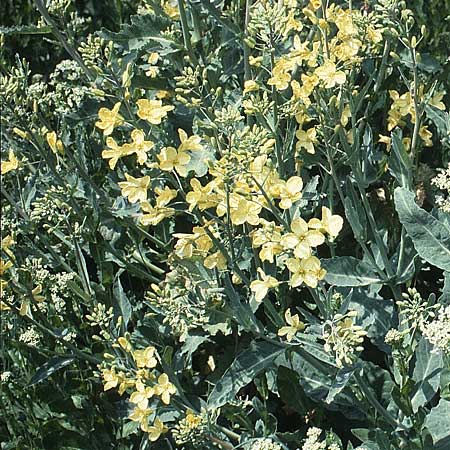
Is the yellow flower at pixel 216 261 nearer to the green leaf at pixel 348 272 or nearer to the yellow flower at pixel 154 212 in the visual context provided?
the yellow flower at pixel 154 212

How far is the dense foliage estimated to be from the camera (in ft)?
7.07

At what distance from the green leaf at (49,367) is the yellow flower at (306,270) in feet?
3.29

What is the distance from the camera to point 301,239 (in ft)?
6.68

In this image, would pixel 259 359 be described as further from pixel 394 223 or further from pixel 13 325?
pixel 13 325

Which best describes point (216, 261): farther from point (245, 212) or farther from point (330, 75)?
point (330, 75)

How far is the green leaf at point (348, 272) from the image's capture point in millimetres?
2406

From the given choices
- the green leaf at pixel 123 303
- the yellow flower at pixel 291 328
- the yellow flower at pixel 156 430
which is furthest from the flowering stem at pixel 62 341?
the yellow flower at pixel 291 328

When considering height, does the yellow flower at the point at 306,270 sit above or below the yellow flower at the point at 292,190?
below

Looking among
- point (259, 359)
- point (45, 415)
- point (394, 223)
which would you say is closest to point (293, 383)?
point (259, 359)

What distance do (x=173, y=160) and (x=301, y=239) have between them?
443mm

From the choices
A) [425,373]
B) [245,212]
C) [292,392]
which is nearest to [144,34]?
[245,212]

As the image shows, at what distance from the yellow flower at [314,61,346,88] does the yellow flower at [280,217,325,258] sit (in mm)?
407

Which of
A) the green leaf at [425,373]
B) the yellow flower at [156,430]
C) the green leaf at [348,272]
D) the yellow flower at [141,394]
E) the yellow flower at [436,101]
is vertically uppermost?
the yellow flower at [436,101]

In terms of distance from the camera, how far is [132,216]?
2764 millimetres
